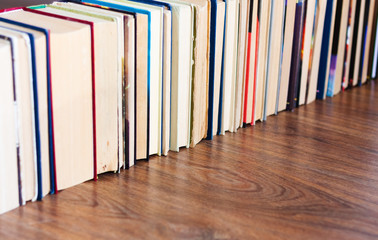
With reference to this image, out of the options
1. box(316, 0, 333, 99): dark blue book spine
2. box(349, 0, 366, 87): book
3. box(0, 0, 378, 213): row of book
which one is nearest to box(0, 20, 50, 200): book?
box(0, 0, 378, 213): row of book

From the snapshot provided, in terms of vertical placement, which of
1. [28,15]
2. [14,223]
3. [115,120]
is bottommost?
[14,223]

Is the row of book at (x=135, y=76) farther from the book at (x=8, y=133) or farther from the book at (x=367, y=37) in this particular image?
the book at (x=367, y=37)

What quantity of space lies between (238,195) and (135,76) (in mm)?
253

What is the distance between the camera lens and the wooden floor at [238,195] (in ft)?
2.66

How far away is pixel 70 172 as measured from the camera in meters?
0.91

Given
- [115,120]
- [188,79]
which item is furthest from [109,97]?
[188,79]

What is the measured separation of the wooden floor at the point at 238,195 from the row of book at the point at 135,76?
4 centimetres

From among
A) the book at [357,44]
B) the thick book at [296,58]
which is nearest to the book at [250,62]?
the thick book at [296,58]

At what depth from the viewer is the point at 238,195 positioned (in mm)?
911

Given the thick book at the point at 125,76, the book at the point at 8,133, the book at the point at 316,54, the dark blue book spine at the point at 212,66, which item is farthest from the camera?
the book at the point at 316,54

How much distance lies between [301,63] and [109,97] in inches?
19.2

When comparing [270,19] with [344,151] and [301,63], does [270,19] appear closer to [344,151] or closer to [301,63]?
[301,63]

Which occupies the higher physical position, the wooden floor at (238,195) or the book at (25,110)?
the book at (25,110)

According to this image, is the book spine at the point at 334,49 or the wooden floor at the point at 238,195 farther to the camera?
the book spine at the point at 334,49
